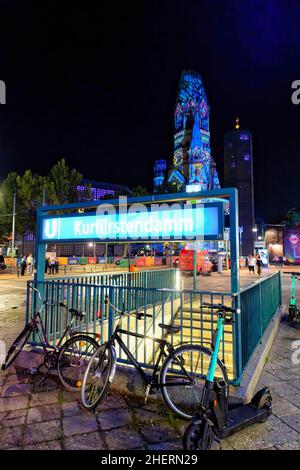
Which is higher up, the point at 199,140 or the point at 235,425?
the point at 199,140

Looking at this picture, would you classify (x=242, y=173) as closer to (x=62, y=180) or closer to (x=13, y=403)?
(x=62, y=180)

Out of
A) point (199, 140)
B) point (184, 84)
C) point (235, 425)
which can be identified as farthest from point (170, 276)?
point (184, 84)

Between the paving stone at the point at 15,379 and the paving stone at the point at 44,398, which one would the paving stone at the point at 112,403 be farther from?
the paving stone at the point at 15,379

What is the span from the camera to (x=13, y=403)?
12.7 feet

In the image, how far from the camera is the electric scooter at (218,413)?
274cm

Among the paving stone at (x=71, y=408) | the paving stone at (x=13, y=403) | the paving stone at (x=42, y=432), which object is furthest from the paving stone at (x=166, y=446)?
the paving stone at (x=13, y=403)

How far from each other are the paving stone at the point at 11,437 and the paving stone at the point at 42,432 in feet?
0.22

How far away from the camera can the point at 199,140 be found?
359 ft

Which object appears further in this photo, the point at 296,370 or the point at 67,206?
the point at 67,206

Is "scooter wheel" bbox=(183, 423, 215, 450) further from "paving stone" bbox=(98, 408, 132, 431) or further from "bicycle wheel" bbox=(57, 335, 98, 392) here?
"bicycle wheel" bbox=(57, 335, 98, 392)

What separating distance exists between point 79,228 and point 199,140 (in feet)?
366

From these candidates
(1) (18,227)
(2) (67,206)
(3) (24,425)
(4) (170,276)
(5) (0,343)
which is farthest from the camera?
(1) (18,227)

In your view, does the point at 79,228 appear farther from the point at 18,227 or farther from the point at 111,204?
the point at 18,227

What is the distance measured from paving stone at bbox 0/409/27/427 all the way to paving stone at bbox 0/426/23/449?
10 centimetres
